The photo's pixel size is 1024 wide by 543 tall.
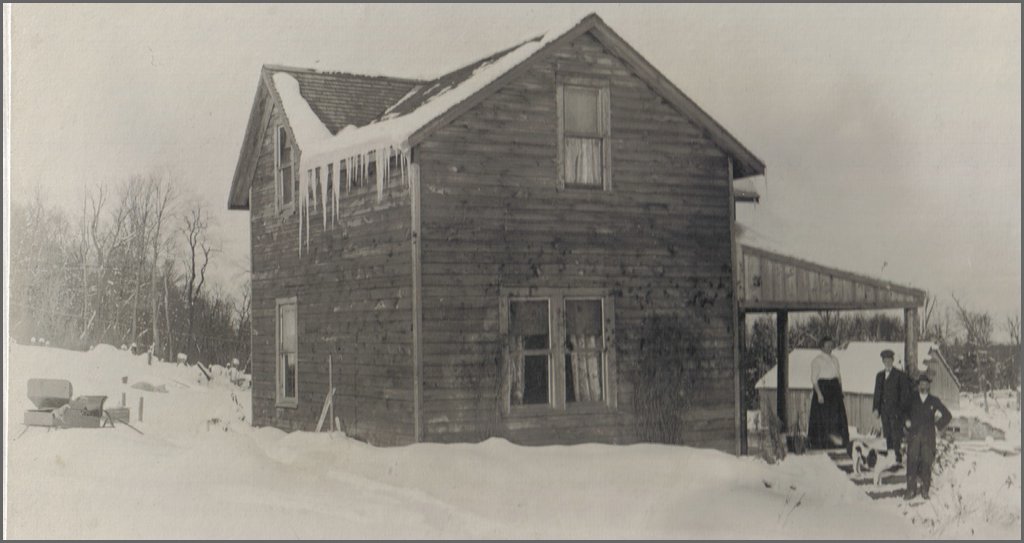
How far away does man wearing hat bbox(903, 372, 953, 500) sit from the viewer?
13773 mm

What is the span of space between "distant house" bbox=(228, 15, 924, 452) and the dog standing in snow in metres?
1.60

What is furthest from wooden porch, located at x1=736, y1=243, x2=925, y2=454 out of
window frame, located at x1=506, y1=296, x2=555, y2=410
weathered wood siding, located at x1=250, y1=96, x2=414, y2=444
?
weathered wood siding, located at x1=250, y1=96, x2=414, y2=444

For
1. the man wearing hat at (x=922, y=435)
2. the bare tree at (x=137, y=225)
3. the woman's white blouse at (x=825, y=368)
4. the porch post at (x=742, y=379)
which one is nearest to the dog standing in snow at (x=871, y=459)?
the man wearing hat at (x=922, y=435)

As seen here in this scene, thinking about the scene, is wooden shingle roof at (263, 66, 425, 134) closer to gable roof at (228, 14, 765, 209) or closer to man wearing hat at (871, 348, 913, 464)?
gable roof at (228, 14, 765, 209)

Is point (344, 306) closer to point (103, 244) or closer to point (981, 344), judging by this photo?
point (103, 244)

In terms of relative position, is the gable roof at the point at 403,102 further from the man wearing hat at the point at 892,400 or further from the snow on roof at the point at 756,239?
the man wearing hat at the point at 892,400

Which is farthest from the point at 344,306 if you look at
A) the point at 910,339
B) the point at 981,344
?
the point at 981,344

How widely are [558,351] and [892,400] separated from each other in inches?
158

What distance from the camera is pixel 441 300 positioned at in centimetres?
1416

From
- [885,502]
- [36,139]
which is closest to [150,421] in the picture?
[36,139]

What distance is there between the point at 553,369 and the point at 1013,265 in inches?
220

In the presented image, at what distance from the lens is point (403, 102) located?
16.5m

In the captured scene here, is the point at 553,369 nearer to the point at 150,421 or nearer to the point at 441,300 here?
the point at 441,300

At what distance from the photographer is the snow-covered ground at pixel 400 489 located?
12531 mm
